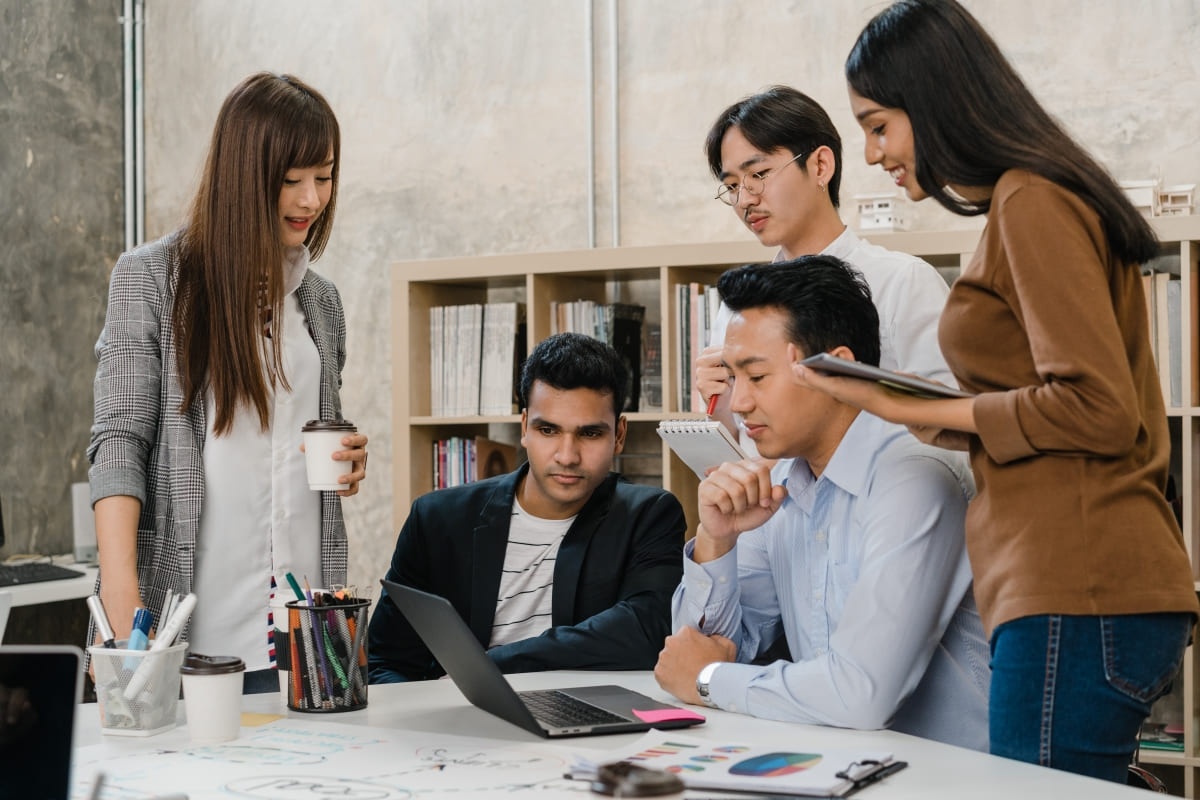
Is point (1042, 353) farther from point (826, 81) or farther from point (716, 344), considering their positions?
point (826, 81)

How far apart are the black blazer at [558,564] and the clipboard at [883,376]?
78 cm

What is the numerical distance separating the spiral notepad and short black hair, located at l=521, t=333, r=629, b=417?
45 cm

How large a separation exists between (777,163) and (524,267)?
4.02ft

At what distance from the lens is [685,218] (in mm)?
3920

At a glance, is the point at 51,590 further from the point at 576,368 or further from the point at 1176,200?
the point at 1176,200

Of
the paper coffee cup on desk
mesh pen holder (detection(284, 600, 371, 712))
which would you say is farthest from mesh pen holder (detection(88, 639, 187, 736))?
the paper coffee cup on desk

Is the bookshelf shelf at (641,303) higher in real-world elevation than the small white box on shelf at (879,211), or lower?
lower

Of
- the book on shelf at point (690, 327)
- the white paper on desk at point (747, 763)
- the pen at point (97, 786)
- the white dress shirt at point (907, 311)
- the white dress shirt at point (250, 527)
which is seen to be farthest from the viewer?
the book on shelf at point (690, 327)

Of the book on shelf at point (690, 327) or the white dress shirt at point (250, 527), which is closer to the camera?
the white dress shirt at point (250, 527)

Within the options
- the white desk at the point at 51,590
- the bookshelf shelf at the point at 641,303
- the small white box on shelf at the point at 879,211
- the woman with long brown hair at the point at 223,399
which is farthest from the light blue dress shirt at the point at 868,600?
the white desk at the point at 51,590

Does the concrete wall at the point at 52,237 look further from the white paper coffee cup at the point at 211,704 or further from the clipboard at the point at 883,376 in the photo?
the clipboard at the point at 883,376

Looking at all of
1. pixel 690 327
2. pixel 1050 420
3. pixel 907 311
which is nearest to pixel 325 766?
pixel 1050 420

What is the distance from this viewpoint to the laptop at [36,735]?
3.57ft

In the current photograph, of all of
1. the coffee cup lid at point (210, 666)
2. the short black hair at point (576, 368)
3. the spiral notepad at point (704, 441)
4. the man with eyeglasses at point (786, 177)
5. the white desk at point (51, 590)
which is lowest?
the white desk at point (51, 590)
